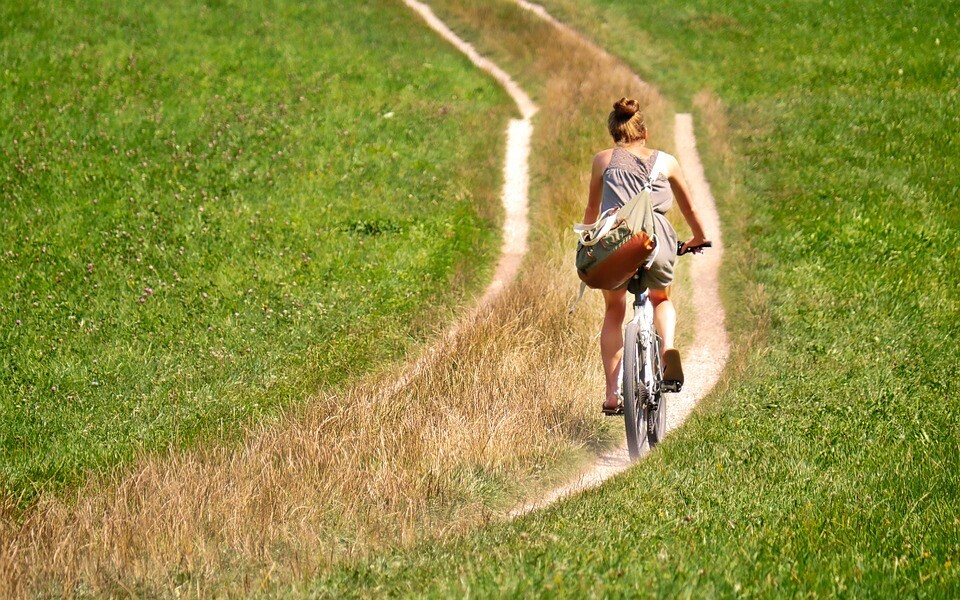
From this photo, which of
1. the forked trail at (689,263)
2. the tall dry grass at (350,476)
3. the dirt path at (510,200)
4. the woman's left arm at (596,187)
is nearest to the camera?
the tall dry grass at (350,476)

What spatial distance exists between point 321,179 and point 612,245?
1118 centimetres

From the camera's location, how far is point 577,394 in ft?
28.7

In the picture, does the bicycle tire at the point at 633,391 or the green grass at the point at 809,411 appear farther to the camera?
the bicycle tire at the point at 633,391

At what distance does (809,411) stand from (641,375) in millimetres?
1674

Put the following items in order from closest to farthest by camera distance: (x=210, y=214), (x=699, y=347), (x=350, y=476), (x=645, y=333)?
(x=645, y=333)
(x=350, y=476)
(x=699, y=347)
(x=210, y=214)

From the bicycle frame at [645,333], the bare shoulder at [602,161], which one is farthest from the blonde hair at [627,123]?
the bicycle frame at [645,333]

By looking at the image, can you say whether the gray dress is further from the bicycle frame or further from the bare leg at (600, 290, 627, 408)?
the bare leg at (600, 290, 627, 408)

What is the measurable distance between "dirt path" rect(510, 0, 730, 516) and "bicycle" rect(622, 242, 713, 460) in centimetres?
36

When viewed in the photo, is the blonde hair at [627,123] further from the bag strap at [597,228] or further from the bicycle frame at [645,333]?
the bicycle frame at [645,333]

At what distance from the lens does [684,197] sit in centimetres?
731

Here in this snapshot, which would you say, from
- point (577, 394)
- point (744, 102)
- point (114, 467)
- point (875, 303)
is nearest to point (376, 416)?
point (577, 394)

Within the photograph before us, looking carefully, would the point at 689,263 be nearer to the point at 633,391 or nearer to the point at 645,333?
the point at 645,333

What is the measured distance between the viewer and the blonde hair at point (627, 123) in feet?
23.2

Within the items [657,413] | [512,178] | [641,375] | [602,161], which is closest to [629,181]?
[602,161]
